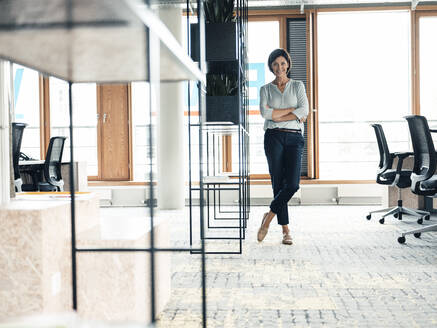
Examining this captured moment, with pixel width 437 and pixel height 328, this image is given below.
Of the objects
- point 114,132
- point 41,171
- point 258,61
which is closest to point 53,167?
point 41,171

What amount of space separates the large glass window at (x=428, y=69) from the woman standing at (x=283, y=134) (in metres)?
3.64

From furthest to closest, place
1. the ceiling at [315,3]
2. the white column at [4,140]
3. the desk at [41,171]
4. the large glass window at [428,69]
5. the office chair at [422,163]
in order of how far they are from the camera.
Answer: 1. the large glass window at [428,69]
2. the ceiling at [315,3]
3. the desk at [41,171]
4. the office chair at [422,163]
5. the white column at [4,140]

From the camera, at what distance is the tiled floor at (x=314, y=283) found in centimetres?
181

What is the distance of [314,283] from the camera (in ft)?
7.57

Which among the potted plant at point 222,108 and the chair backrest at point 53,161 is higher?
the potted plant at point 222,108

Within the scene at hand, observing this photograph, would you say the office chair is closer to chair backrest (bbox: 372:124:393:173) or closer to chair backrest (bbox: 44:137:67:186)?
chair backrest (bbox: 372:124:393:173)

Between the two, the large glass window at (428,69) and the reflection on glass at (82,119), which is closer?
the large glass window at (428,69)

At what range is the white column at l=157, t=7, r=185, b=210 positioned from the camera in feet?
19.4

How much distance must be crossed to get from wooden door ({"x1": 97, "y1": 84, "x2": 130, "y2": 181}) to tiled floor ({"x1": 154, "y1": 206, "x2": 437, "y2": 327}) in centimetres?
298

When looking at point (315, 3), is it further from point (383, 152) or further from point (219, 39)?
point (219, 39)

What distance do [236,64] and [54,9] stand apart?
7.81ft

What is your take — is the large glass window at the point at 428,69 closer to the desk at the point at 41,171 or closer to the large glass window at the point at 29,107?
the desk at the point at 41,171

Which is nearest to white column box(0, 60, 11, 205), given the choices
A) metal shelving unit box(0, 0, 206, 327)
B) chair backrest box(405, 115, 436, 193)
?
metal shelving unit box(0, 0, 206, 327)

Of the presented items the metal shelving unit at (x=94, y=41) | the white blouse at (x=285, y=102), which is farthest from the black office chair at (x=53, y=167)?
the metal shelving unit at (x=94, y=41)
